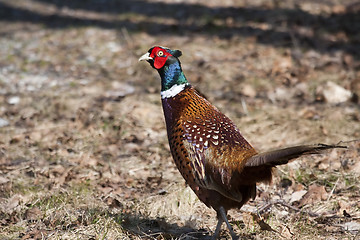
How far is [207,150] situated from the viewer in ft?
11.0

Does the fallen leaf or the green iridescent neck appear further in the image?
the fallen leaf

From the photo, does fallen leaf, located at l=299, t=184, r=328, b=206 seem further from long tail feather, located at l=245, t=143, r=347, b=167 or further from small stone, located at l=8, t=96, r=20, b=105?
small stone, located at l=8, t=96, r=20, b=105

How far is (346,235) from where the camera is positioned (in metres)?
3.54

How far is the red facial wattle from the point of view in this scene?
3.76m

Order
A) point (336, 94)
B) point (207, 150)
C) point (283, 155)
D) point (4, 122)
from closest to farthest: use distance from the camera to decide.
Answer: point (283, 155) → point (207, 150) → point (4, 122) → point (336, 94)

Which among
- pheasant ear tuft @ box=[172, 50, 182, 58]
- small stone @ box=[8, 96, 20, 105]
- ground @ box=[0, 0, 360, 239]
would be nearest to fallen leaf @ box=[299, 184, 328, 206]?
ground @ box=[0, 0, 360, 239]

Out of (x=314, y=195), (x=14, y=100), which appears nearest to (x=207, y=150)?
(x=314, y=195)

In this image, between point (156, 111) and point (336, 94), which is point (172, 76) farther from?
point (336, 94)

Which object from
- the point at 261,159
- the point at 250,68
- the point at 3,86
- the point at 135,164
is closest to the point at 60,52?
the point at 3,86

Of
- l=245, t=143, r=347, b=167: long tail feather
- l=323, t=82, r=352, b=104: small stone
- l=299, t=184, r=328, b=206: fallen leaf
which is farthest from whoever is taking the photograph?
l=323, t=82, r=352, b=104: small stone

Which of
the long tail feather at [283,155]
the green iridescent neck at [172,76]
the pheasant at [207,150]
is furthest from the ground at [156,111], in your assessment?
the green iridescent neck at [172,76]

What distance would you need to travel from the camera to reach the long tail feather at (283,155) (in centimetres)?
264

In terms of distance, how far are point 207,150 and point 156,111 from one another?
2701 mm

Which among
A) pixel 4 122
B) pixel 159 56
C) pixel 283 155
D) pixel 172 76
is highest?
pixel 159 56
